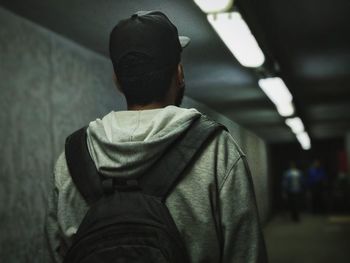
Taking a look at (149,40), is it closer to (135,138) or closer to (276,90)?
(135,138)

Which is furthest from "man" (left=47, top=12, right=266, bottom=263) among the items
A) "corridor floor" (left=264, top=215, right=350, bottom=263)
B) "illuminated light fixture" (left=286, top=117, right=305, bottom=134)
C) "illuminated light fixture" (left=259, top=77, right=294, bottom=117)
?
"illuminated light fixture" (left=286, top=117, right=305, bottom=134)

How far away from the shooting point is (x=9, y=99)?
8.52ft

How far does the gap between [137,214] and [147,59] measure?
375 millimetres

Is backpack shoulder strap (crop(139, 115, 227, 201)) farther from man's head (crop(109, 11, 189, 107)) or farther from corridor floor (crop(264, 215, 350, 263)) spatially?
corridor floor (crop(264, 215, 350, 263))

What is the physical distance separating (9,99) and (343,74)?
3.74 metres

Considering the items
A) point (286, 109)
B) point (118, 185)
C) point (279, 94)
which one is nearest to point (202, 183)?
point (118, 185)

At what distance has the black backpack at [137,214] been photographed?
3.09 ft

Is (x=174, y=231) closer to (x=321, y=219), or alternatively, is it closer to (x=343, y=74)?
(x=343, y=74)

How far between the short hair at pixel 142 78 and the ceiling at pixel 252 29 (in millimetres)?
664

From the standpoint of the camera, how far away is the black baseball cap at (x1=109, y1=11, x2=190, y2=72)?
3.51 feet

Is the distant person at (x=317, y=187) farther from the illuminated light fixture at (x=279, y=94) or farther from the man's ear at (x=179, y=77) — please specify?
the man's ear at (x=179, y=77)

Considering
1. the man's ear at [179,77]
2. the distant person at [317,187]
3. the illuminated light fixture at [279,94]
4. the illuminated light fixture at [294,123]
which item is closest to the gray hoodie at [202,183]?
the man's ear at [179,77]

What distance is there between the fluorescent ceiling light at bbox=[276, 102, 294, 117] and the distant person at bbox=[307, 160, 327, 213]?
710cm

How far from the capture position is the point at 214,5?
2217mm
